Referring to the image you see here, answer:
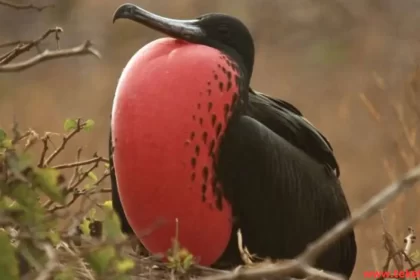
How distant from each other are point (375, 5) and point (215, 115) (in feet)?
6.86

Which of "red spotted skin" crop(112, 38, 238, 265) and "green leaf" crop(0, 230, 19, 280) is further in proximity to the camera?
"red spotted skin" crop(112, 38, 238, 265)

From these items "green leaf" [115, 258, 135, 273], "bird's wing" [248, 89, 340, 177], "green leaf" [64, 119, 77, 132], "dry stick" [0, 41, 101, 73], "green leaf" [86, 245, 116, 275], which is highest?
"dry stick" [0, 41, 101, 73]

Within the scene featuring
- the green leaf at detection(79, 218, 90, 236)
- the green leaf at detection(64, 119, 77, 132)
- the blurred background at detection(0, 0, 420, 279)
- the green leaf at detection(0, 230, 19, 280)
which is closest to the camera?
the green leaf at detection(0, 230, 19, 280)

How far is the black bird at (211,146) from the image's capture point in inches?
27.3

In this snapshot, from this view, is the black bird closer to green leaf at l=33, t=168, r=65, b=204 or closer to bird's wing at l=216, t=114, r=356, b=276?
bird's wing at l=216, t=114, r=356, b=276

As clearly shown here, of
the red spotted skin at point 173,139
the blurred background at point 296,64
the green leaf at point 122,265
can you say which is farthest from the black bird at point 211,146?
the blurred background at point 296,64

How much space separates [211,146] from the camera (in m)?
0.71

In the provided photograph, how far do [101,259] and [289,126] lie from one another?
0.45 meters

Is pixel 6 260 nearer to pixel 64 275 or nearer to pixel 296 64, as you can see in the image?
pixel 64 275

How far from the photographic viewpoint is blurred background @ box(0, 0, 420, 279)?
242cm

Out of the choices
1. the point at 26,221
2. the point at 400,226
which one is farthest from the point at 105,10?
the point at 26,221

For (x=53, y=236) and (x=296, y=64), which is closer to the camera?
(x=53, y=236)

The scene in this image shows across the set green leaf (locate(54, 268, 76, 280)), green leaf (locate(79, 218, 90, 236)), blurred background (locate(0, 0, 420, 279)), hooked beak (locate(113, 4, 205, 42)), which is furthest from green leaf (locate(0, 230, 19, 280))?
Result: blurred background (locate(0, 0, 420, 279))

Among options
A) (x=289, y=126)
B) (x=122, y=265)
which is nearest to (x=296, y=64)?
(x=289, y=126)
